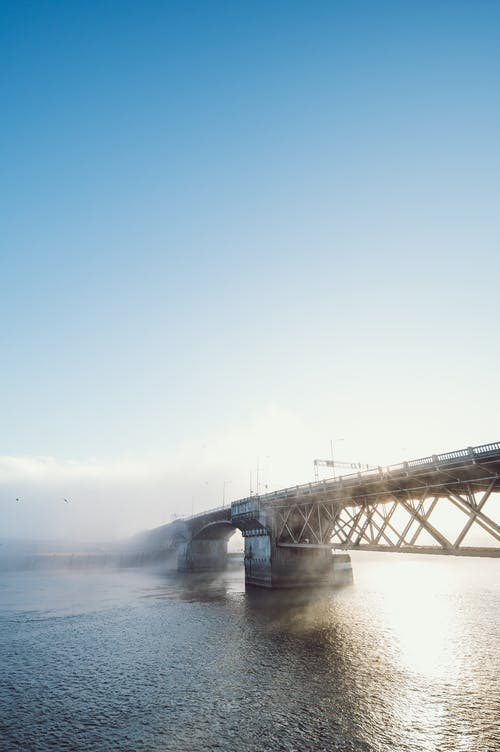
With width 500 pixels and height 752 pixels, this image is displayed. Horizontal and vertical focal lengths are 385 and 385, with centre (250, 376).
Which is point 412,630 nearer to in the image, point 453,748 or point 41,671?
point 453,748

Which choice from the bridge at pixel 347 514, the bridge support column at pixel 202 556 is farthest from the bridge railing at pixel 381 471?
the bridge support column at pixel 202 556

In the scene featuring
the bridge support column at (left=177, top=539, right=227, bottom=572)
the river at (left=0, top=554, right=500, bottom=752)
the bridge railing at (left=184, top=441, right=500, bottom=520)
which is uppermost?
the bridge railing at (left=184, top=441, right=500, bottom=520)

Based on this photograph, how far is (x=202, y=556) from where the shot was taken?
10231 cm

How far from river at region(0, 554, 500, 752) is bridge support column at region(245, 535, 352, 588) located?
11.5m

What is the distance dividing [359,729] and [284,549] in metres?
44.2

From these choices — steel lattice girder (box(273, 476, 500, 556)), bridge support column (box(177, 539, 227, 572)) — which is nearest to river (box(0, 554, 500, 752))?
steel lattice girder (box(273, 476, 500, 556))

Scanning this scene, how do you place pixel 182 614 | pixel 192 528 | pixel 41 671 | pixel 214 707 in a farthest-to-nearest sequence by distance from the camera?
pixel 192 528 → pixel 182 614 → pixel 41 671 → pixel 214 707

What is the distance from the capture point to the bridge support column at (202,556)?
10150cm

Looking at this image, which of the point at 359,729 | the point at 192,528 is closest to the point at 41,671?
the point at 359,729

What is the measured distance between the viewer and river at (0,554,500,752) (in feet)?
56.2

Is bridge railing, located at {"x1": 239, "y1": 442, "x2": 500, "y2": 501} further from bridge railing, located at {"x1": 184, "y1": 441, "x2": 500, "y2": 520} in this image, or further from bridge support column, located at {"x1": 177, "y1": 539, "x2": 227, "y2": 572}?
bridge support column, located at {"x1": 177, "y1": 539, "x2": 227, "y2": 572}

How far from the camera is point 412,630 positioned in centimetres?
3744

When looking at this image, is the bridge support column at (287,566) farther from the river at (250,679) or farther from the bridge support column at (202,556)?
the bridge support column at (202,556)

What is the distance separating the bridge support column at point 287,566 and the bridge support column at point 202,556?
40.3 meters
